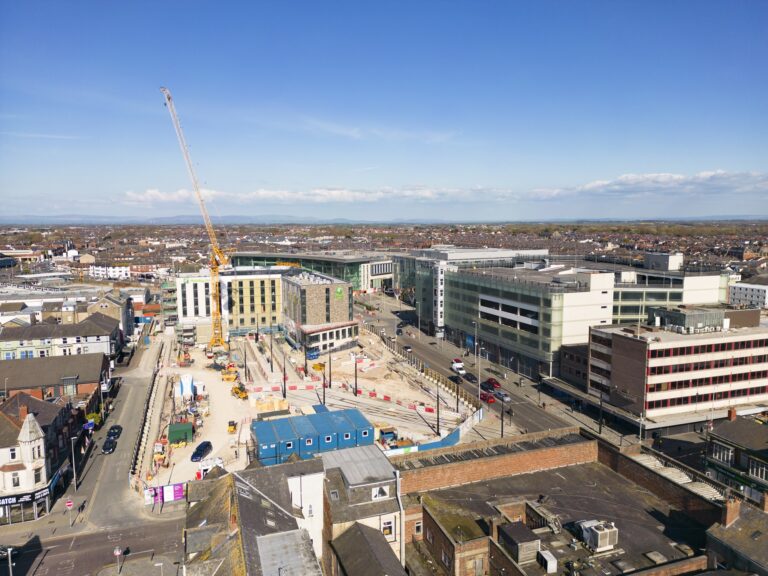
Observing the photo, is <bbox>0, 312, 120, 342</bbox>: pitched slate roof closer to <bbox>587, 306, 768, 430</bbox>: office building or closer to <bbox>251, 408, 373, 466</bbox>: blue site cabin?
<bbox>251, 408, 373, 466</bbox>: blue site cabin

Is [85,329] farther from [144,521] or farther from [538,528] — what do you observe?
[538,528]

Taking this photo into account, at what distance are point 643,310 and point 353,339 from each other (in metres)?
47.6

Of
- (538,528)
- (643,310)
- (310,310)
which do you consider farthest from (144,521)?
(643,310)

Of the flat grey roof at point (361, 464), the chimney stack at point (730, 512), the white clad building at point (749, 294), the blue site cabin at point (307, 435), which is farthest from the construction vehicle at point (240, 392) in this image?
the white clad building at point (749, 294)

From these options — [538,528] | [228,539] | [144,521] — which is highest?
[228,539]

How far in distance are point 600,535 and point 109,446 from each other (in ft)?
159

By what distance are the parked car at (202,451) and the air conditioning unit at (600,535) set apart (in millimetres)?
37505

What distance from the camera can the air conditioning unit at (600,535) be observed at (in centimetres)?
2922

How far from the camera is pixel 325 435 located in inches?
1903

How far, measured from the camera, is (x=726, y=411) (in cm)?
6134

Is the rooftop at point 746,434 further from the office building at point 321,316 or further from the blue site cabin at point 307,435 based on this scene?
the office building at point 321,316

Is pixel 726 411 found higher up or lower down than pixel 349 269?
lower down

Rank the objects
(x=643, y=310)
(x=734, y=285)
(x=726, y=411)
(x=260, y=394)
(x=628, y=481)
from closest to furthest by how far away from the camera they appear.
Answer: (x=628, y=481)
(x=726, y=411)
(x=260, y=394)
(x=643, y=310)
(x=734, y=285)

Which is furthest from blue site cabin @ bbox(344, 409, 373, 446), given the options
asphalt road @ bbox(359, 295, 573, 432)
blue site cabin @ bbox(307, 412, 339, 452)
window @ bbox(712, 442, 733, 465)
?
window @ bbox(712, 442, 733, 465)
